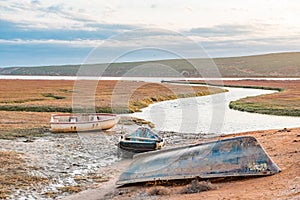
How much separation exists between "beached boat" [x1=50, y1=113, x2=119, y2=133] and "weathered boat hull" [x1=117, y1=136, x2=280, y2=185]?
12.9 meters

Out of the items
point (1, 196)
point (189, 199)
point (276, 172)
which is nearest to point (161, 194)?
point (189, 199)

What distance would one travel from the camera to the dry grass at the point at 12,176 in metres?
14.3

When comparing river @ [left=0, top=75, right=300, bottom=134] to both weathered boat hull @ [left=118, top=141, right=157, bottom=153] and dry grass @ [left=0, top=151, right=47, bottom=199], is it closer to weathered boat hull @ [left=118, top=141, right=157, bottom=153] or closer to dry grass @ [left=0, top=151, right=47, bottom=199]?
weathered boat hull @ [left=118, top=141, right=157, bottom=153]

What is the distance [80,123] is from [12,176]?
12.3 meters

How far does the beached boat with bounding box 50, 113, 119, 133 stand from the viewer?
27.2 meters

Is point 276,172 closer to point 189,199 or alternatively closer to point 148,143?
point 189,199

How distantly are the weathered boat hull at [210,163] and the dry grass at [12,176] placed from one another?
12.0 feet

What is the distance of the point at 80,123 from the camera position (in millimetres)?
27594

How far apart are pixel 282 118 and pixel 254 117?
274cm

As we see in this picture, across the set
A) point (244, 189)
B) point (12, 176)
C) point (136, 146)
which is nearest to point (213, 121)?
point (136, 146)

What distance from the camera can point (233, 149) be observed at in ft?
46.2

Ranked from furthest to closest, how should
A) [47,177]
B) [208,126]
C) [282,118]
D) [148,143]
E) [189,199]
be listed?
1. [282,118]
2. [208,126]
3. [148,143]
4. [47,177]
5. [189,199]

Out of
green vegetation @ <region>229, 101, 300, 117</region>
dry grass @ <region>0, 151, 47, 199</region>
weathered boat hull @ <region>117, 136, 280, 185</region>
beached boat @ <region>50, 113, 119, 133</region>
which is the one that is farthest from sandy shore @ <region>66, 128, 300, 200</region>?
green vegetation @ <region>229, 101, 300, 117</region>

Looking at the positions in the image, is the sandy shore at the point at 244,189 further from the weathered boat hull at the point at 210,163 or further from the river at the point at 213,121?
the river at the point at 213,121
